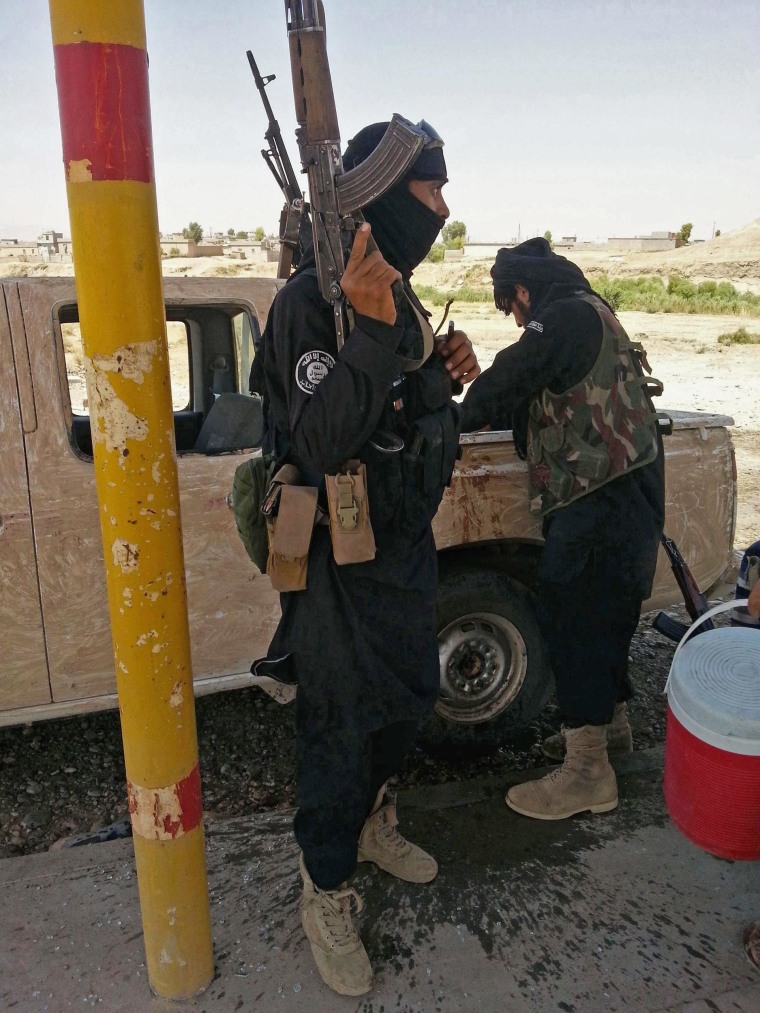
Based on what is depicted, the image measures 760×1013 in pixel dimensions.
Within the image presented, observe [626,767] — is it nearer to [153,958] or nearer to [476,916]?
[476,916]

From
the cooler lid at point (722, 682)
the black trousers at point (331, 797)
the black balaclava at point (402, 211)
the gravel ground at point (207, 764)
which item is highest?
the black balaclava at point (402, 211)

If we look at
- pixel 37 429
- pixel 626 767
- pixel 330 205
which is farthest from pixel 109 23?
pixel 626 767

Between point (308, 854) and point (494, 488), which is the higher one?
point (494, 488)

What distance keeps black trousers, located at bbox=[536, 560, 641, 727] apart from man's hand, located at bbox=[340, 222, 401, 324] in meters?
1.40

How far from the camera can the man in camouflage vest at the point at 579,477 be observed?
262cm

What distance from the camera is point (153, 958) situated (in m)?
1.88

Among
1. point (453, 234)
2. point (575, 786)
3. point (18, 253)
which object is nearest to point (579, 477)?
point (575, 786)

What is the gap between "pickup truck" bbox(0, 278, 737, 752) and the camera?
98.7 inches

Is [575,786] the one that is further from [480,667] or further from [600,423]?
[600,423]

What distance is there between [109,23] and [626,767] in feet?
9.26

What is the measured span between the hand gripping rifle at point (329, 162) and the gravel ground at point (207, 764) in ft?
6.70

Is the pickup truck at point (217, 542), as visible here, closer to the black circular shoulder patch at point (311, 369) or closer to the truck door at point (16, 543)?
the truck door at point (16, 543)

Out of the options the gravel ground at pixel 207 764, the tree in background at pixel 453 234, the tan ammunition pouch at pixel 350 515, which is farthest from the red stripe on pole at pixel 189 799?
the tree in background at pixel 453 234

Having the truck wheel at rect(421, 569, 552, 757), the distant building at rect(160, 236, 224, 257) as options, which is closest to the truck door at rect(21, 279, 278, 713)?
the truck wheel at rect(421, 569, 552, 757)
